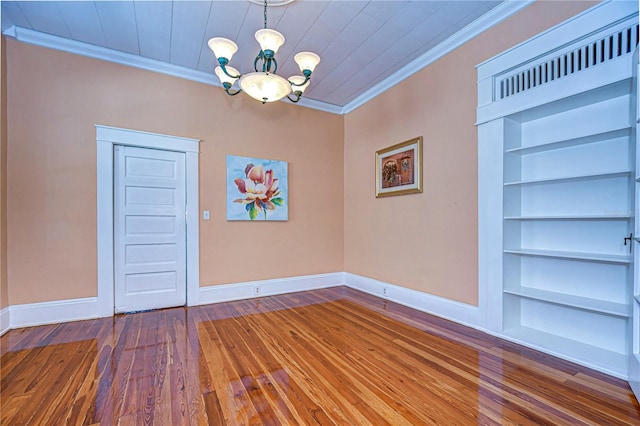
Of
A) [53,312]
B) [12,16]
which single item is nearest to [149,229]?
[53,312]

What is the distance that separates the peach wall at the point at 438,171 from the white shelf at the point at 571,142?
42 cm

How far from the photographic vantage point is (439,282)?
125 inches

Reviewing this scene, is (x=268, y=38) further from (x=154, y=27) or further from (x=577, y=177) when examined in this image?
(x=577, y=177)

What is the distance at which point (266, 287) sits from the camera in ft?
13.3

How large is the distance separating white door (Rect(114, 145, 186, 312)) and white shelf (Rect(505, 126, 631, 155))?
3.74 metres

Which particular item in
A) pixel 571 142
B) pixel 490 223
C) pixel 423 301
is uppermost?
pixel 571 142

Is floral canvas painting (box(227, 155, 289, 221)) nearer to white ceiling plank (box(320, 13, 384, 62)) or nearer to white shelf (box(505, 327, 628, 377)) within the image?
white ceiling plank (box(320, 13, 384, 62))

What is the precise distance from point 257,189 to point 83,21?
2.43m

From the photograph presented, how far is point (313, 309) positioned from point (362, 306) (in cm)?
62

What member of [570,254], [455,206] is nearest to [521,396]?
[570,254]

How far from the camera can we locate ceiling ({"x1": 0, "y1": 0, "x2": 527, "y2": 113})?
252 cm

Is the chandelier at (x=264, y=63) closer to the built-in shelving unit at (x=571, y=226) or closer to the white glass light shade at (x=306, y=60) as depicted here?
the white glass light shade at (x=306, y=60)

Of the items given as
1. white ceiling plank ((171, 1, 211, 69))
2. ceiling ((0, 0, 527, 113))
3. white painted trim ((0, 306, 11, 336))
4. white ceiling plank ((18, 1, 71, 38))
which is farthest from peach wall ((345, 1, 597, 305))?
white painted trim ((0, 306, 11, 336))

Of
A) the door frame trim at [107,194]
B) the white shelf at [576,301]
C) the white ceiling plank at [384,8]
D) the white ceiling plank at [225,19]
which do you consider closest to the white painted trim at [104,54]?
the white ceiling plank at [225,19]
